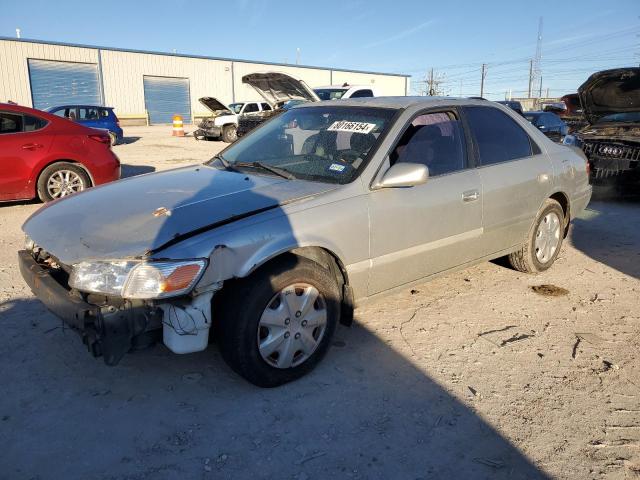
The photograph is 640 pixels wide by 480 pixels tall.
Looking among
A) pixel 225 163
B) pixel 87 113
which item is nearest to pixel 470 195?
pixel 225 163

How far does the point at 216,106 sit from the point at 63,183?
1472cm

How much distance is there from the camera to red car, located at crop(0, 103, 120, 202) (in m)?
6.57

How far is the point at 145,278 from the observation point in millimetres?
2344

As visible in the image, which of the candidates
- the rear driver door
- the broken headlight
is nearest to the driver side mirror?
the rear driver door

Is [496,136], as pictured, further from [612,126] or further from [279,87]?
[612,126]

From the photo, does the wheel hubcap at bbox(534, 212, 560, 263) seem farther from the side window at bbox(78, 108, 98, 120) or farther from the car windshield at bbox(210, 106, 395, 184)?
the side window at bbox(78, 108, 98, 120)

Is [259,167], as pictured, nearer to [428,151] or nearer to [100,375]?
[428,151]

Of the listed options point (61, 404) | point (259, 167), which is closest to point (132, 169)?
point (259, 167)

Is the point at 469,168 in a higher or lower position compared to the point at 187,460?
higher

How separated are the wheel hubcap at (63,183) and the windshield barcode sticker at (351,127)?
4.89m

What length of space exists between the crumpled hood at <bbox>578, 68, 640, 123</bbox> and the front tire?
24.2ft

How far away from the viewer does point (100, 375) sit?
2922 mm

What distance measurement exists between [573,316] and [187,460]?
3.07 metres

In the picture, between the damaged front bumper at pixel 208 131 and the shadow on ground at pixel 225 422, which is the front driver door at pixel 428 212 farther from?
the damaged front bumper at pixel 208 131
